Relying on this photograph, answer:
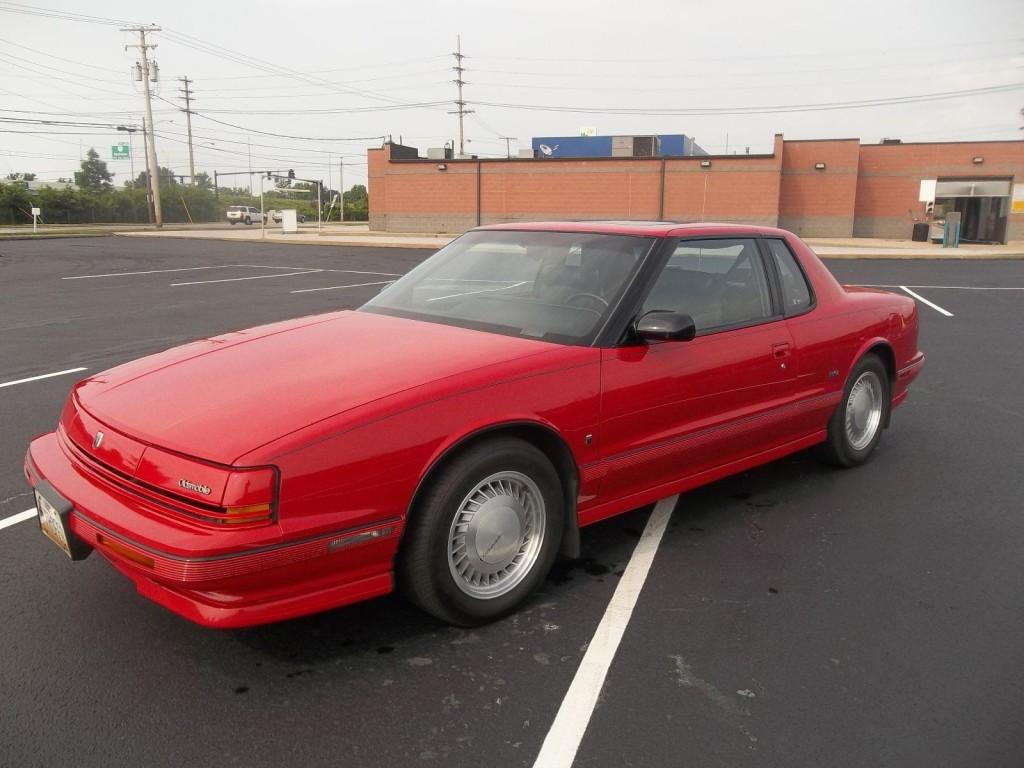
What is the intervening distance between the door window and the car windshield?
192 mm

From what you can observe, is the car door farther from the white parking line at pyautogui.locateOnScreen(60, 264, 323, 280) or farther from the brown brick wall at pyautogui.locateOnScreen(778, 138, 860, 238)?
the brown brick wall at pyautogui.locateOnScreen(778, 138, 860, 238)

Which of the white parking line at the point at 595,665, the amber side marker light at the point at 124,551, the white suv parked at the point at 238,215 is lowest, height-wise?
the white parking line at the point at 595,665

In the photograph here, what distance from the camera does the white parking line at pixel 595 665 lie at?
8.05 ft

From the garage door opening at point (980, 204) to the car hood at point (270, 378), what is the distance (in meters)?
41.6

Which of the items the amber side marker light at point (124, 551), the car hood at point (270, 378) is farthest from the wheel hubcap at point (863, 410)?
the amber side marker light at point (124, 551)

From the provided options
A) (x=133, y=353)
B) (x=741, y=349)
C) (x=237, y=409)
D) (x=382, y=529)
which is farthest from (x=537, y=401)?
(x=133, y=353)

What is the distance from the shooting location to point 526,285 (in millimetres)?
4031

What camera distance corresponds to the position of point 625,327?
356cm

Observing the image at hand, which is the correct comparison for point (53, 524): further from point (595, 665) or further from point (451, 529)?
point (595, 665)

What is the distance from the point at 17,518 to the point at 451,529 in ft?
8.31

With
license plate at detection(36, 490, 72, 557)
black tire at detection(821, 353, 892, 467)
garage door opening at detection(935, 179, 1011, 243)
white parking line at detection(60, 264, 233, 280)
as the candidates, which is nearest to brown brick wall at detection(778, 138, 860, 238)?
garage door opening at detection(935, 179, 1011, 243)

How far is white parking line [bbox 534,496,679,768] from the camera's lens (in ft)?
8.05

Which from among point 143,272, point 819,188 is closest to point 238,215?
point 819,188

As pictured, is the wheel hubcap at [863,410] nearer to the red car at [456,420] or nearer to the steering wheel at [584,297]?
the red car at [456,420]
